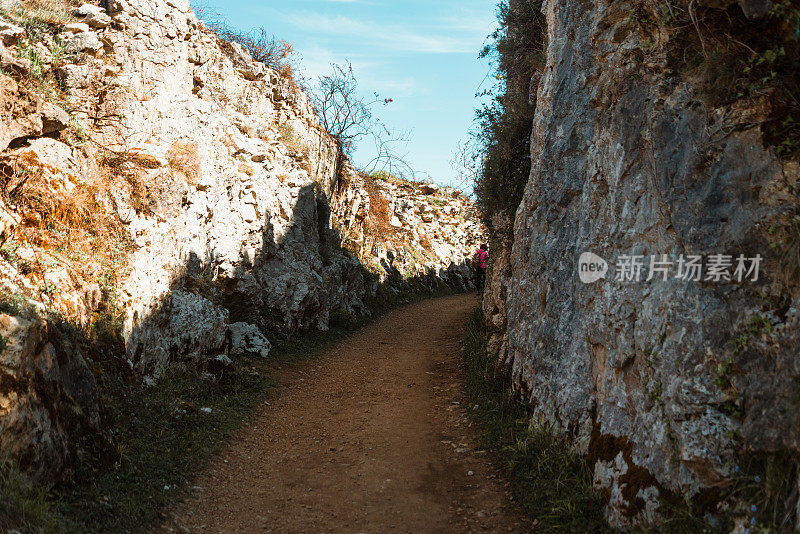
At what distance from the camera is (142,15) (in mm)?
10344

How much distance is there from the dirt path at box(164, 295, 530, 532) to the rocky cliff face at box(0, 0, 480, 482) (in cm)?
175

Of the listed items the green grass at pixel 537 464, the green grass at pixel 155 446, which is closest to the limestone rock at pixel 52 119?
the green grass at pixel 155 446

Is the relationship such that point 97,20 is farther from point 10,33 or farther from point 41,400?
point 41,400

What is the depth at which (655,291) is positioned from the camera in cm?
483

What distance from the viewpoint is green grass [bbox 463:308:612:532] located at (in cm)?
495

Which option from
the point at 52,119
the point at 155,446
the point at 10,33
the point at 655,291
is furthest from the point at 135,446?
the point at 10,33

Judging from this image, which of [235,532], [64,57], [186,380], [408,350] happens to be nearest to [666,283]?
[235,532]

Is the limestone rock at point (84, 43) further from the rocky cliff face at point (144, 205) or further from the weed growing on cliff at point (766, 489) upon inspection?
the weed growing on cliff at point (766, 489)

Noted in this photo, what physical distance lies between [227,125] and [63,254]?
681 cm

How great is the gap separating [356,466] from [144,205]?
5.74m

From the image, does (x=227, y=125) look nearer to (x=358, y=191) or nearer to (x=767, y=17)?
(x=358, y=191)

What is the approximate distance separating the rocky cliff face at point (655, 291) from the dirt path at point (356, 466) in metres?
1.41

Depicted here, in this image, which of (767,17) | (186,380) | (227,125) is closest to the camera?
(767,17)

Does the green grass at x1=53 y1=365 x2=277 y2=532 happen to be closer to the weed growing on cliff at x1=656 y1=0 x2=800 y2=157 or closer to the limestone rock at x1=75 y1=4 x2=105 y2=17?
the weed growing on cliff at x1=656 y1=0 x2=800 y2=157
